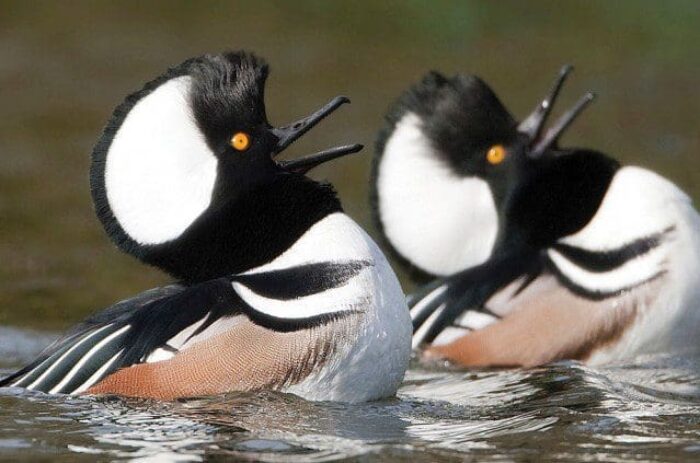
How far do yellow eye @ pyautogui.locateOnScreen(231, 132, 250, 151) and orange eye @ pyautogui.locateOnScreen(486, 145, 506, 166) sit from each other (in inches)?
99.9

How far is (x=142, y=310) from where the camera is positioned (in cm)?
718

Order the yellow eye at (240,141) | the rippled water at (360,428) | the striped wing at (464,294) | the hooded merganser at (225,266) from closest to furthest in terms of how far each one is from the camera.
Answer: the rippled water at (360,428), the hooded merganser at (225,266), the yellow eye at (240,141), the striped wing at (464,294)

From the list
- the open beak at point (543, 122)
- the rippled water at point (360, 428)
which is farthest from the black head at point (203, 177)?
the open beak at point (543, 122)

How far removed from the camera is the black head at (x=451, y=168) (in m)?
9.22

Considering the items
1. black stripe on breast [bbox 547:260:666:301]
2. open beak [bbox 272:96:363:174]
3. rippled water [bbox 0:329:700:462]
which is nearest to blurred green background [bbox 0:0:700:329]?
black stripe on breast [bbox 547:260:666:301]

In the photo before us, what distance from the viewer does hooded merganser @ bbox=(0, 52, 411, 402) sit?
22.6 feet

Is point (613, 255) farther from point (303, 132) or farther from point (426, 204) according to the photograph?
point (303, 132)

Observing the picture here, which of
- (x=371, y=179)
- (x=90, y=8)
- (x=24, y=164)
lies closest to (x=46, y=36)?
(x=90, y=8)

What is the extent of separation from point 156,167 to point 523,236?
3.14m

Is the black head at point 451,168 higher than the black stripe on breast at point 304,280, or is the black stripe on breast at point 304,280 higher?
the black head at point 451,168

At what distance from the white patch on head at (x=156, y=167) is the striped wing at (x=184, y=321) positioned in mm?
326

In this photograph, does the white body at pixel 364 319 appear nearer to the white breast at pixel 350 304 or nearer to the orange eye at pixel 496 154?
the white breast at pixel 350 304

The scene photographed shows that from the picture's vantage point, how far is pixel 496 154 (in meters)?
9.55

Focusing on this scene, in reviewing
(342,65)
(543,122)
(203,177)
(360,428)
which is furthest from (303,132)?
(342,65)
